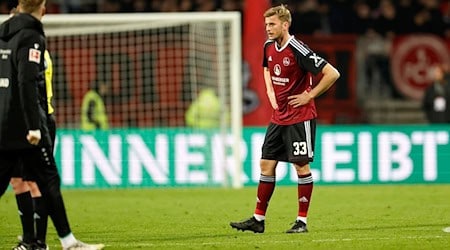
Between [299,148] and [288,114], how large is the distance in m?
0.35

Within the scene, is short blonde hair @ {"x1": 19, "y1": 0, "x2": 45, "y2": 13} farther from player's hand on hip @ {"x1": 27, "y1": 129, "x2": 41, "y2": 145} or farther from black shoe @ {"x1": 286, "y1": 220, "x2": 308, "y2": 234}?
black shoe @ {"x1": 286, "y1": 220, "x2": 308, "y2": 234}

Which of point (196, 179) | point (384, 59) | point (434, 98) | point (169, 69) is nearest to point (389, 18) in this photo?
point (384, 59)

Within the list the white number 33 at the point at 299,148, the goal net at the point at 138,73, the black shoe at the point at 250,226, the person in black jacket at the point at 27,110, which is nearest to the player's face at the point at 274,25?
the white number 33 at the point at 299,148

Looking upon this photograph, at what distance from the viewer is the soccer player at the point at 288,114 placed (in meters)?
11.3

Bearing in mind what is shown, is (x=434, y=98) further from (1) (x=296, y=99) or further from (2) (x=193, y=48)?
(1) (x=296, y=99)

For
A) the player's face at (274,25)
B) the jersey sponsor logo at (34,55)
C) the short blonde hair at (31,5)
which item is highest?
the short blonde hair at (31,5)

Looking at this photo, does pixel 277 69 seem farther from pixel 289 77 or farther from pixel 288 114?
pixel 288 114

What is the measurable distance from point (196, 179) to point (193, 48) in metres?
2.54

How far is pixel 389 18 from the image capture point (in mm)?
27453

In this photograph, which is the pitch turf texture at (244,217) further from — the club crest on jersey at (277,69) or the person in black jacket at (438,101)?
the person in black jacket at (438,101)

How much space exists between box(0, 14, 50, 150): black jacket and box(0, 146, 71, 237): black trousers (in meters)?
0.11

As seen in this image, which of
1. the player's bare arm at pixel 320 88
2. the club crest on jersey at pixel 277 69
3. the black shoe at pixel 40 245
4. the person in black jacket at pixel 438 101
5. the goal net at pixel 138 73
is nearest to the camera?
the black shoe at pixel 40 245

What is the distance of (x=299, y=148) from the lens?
11.4 metres

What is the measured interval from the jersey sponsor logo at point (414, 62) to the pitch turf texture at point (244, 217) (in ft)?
27.8
